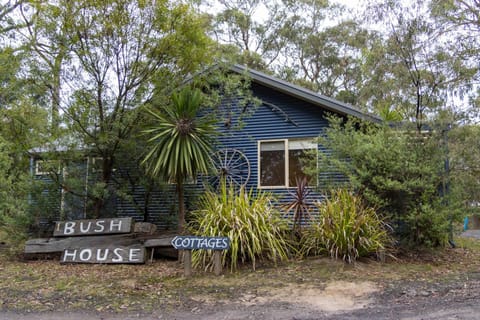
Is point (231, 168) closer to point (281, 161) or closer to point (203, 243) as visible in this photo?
point (281, 161)

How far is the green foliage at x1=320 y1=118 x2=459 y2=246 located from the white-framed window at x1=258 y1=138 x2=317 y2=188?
2.49m

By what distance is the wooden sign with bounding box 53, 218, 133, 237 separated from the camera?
9.06 m

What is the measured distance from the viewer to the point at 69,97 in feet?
31.4

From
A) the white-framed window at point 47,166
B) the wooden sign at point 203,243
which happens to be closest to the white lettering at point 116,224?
the white-framed window at point 47,166

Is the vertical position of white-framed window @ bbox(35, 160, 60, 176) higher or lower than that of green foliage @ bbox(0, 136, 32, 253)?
higher

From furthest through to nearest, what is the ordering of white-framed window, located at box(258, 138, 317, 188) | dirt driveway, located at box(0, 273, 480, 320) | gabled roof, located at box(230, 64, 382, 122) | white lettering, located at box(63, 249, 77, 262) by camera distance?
white-framed window, located at box(258, 138, 317, 188) → gabled roof, located at box(230, 64, 382, 122) → white lettering, located at box(63, 249, 77, 262) → dirt driveway, located at box(0, 273, 480, 320)

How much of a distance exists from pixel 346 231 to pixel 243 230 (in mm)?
1859

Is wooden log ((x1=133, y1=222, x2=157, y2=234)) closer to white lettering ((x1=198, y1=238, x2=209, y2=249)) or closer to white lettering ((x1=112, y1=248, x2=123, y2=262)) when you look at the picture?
white lettering ((x1=112, y1=248, x2=123, y2=262))

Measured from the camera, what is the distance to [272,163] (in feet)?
37.7

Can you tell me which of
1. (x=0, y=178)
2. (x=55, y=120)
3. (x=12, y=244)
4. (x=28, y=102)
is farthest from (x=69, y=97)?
(x=12, y=244)

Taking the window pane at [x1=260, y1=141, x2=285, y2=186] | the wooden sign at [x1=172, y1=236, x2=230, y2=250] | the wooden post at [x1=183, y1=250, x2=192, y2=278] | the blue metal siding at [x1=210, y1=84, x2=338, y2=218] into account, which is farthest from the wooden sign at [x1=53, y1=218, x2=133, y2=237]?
the window pane at [x1=260, y1=141, x2=285, y2=186]

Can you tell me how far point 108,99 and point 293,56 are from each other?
19312 millimetres

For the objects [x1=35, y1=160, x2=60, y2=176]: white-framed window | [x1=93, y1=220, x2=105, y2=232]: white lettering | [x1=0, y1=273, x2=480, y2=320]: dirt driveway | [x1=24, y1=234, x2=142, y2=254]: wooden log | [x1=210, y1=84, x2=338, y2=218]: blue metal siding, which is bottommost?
[x1=0, y1=273, x2=480, y2=320]: dirt driveway

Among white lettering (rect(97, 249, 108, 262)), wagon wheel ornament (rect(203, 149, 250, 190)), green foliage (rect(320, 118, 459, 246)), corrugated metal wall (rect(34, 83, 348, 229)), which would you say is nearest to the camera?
green foliage (rect(320, 118, 459, 246))
